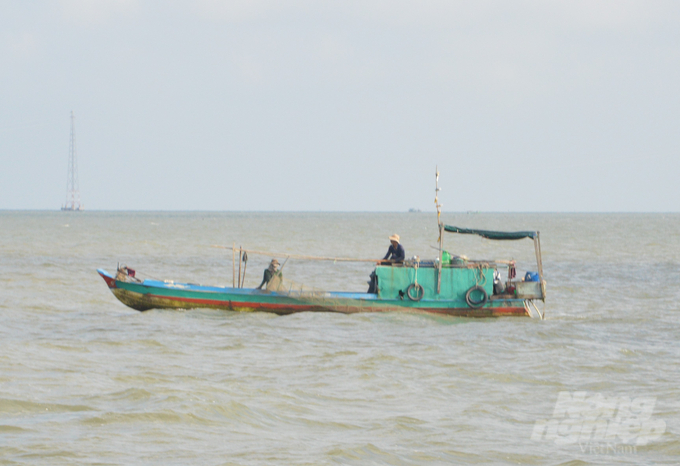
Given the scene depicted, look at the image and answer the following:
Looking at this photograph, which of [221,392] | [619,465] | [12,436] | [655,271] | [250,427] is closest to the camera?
[619,465]

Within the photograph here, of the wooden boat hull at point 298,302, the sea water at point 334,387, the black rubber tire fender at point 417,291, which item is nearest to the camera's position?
the sea water at point 334,387

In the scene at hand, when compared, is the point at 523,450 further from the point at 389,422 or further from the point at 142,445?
the point at 142,445

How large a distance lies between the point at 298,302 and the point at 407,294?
2.38m

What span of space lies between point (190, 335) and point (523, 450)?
796 cm

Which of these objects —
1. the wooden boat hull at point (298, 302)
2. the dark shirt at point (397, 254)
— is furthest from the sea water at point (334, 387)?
the dark shirt at point (397, 254)

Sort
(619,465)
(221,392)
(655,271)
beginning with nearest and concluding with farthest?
(619,465)
(221,392)
(655,271)

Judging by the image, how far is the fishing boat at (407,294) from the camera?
16.8 m

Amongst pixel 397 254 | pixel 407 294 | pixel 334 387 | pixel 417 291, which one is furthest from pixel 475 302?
pixel 334 387

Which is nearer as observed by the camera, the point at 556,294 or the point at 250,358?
the point at 250,358

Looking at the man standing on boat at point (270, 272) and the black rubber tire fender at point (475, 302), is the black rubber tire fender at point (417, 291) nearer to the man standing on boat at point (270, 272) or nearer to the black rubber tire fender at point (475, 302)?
the black rubber tire fender at point (475, 302)

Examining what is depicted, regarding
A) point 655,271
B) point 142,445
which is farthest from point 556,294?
point 142,445

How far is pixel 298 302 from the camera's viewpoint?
17047mm

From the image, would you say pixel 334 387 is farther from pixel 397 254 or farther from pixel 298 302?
pixel 397 254

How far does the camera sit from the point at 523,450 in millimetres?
7613
